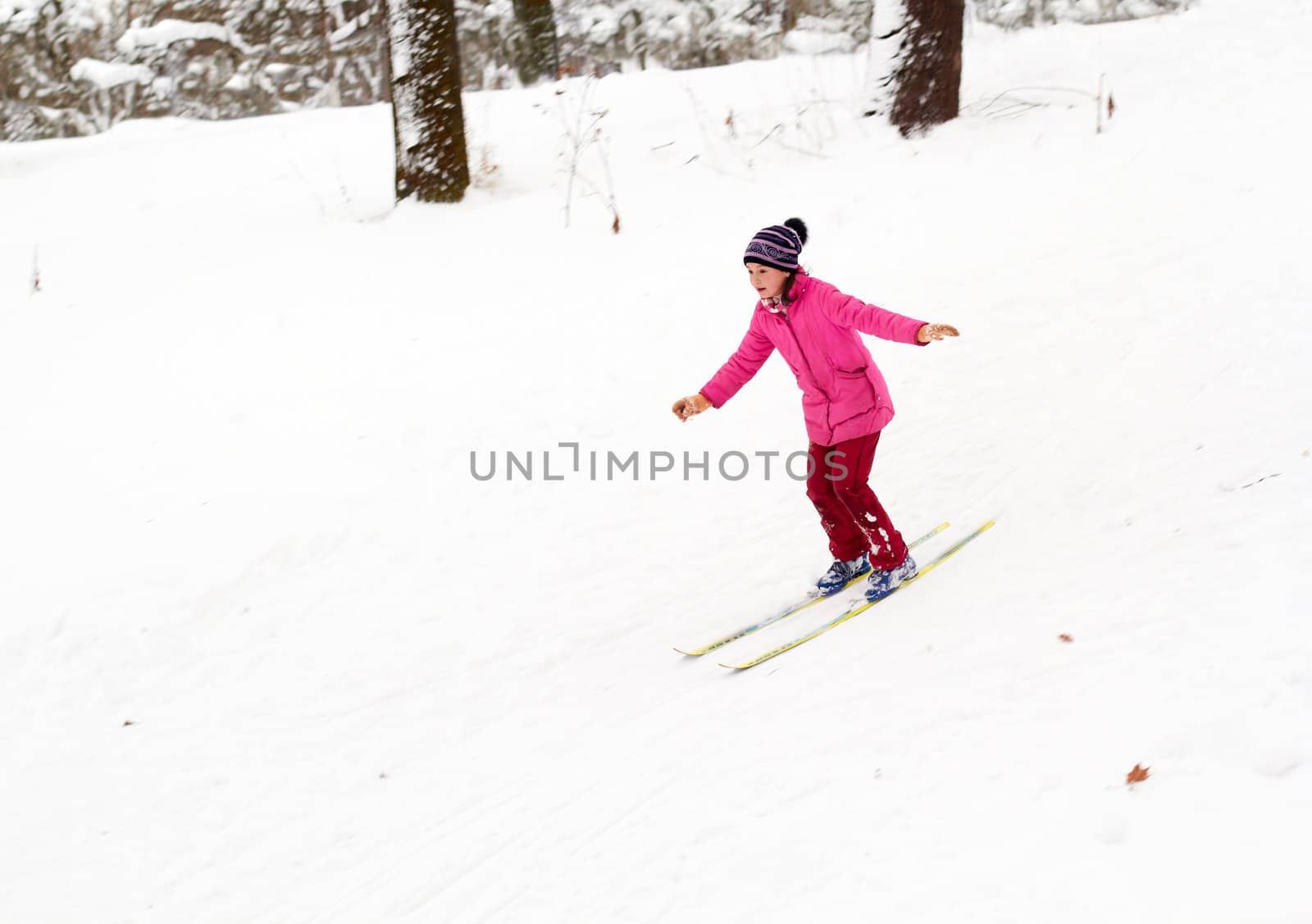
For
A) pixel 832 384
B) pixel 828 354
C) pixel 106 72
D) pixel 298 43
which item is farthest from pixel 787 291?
pixel 298 43

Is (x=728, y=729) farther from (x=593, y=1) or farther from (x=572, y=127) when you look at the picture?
Result: (x=593, y=1)

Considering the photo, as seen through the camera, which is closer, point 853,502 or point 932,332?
point 932,332

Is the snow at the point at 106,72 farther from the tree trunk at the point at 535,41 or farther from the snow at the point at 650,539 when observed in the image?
the tree trunk at the point at 535,41

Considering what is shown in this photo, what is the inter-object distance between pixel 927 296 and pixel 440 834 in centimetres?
549

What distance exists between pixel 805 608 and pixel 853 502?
1.99 ft

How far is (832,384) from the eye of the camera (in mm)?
4371

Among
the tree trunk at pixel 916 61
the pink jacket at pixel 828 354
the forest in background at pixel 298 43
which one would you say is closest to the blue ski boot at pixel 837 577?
the pink jacket at pixel 828 354

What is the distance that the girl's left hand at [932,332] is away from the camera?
368 centimetres

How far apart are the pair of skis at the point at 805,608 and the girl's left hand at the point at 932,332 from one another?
1372 mm

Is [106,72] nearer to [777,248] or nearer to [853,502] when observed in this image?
[777,248]

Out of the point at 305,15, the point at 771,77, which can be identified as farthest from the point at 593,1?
the point at 771,77

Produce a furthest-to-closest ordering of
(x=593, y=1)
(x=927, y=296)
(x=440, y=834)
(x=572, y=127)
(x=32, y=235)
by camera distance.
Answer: (x=593, y=1) → (x=572, y=127) → (x=32, y=235) → (x=927, y=296) → (x=440, y=834)

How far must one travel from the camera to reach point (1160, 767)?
8.73 feet

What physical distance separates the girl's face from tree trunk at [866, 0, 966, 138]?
235 inches
